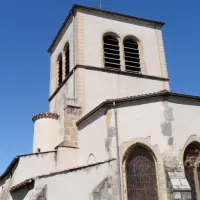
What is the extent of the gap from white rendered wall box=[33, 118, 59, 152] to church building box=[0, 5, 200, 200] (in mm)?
49

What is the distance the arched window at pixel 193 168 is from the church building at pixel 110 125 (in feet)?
0.11

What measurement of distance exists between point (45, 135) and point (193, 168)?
773 cm

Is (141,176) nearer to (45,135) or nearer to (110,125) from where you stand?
(110,125)

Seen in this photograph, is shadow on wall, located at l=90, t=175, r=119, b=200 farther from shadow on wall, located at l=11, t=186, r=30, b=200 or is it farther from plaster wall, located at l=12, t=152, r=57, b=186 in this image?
plaster wall, located at l=12, t=152, r=57, b=186

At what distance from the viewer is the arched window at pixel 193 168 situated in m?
10.3

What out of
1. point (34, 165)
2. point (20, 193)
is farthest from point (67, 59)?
point (20, 193)

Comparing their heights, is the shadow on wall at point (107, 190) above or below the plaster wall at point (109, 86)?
below

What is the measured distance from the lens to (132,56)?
17422mm

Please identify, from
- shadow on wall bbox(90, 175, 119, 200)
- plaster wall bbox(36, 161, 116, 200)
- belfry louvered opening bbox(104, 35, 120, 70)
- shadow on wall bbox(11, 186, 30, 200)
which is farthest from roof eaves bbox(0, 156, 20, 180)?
belfry louvered opening bbox(104, 35, 120, 70)

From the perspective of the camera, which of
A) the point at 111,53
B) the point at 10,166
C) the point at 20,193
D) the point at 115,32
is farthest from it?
the point at 115,32

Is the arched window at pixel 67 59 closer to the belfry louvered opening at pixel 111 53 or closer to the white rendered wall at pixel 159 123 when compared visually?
the belfry louvered opening at pixel 111 53

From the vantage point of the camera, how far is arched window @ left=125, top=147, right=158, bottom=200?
989cm

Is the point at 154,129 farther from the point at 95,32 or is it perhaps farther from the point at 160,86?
the point at 95,32

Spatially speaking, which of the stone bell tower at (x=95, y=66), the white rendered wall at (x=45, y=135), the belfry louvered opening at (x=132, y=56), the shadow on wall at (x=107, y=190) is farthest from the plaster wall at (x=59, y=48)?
the shadow on wall at (x=107, y=190)
